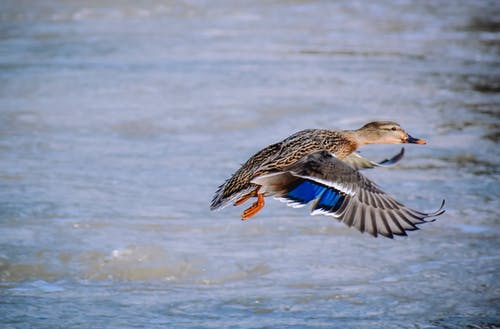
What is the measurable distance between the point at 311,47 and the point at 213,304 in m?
7.07

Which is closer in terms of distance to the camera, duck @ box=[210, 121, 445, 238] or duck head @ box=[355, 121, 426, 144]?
duck @ box=[210, 121, 445, 238]

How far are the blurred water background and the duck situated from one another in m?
0.62

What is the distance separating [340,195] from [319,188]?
0.12 meters

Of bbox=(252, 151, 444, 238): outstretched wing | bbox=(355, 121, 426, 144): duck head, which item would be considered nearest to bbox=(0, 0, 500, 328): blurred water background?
bbox=(252, 151, 444, 238): outstretched wing

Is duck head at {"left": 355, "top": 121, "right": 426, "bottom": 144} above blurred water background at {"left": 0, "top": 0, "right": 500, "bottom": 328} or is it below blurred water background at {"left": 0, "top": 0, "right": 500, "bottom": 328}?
above

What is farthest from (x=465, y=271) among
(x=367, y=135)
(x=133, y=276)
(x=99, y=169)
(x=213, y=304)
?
(x=99, y=169)

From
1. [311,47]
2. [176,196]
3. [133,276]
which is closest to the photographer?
[133,276]

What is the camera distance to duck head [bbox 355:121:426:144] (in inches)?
218

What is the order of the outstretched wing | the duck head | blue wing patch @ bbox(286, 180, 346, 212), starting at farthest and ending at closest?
the duck head
blue wing patch @ bbox(286, 180, 346, 212)
the outstretched wing

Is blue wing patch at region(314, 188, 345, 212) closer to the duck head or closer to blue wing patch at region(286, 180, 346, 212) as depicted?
blue wing patch at region(286, 180, 346, 212)

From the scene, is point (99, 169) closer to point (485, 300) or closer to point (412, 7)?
point (485, 300)

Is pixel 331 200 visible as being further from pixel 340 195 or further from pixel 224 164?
pixel 224 164

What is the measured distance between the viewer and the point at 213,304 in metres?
5.11

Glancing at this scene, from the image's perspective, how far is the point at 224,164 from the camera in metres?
7.52
